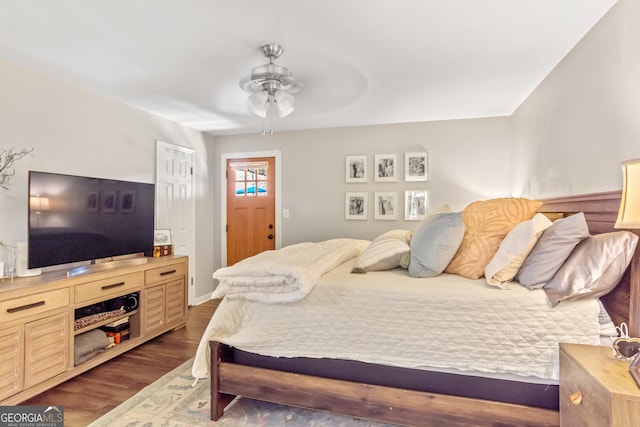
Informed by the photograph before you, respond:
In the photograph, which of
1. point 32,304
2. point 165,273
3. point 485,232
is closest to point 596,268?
point 485,232

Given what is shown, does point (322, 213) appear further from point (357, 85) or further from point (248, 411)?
point (248, 411)

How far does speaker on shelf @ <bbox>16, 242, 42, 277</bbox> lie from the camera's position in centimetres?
231

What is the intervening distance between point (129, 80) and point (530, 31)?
2979 millimetres

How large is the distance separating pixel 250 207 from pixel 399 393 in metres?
3.43

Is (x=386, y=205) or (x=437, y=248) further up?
(x=386, y=205)

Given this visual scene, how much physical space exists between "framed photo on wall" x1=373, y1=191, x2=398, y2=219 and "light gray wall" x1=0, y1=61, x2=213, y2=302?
263 cm

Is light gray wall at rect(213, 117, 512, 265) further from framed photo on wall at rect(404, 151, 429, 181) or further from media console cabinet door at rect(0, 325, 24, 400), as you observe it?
media console cabinet door at rect(0, 325, 24, 400)

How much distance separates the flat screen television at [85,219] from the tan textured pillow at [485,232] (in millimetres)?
2789

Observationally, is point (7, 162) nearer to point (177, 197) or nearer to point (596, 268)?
point (177, 197)

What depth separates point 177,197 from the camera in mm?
4082

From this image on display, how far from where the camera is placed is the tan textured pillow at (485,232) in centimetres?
190

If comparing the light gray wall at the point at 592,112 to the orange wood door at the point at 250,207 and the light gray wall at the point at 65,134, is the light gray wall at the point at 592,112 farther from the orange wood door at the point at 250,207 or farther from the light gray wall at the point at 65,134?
the light gray wall at the point at 65,134

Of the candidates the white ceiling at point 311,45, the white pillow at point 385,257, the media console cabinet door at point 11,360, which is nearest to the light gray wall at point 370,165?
the white ceiling at point 311,45

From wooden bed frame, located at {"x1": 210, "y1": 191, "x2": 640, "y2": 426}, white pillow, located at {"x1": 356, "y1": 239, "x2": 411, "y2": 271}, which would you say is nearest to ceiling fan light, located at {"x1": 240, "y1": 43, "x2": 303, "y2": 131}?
white pillow, located at {"x1": 356, "y1": 239, "x2": 411, "y2": 271}
